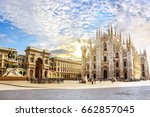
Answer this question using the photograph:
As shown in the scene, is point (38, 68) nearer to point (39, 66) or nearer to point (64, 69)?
point (39, 66)

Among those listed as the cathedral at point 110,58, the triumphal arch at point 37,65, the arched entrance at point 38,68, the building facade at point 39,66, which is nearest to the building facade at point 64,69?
the building facade at point 39,66

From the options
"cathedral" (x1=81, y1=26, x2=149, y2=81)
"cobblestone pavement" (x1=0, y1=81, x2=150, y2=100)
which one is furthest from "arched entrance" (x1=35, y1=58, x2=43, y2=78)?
"cobblestone pavement" (x1=0, y1=81, x2=150, y2=100)

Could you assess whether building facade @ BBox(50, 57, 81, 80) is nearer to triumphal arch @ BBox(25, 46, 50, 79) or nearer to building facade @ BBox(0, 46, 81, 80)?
building facade @ BBox(0, 46, 81, 80)

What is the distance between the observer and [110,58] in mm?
26625

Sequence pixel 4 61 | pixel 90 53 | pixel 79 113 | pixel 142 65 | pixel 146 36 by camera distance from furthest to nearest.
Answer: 1. pixel 142 65
2. pixel 90 53
3. pixel 4 61
4. pixel 146 36
5. pixel 79 113

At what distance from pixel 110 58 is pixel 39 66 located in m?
8.86

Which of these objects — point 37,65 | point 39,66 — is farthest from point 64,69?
point 37,65

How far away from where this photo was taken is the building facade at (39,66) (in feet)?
61.9

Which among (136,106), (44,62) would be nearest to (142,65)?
(44,62)

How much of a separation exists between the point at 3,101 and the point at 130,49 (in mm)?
22036

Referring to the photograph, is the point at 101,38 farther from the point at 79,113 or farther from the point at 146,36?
the point at 79,113

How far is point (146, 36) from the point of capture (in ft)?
41.4

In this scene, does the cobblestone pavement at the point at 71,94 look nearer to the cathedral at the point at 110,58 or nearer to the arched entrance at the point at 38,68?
the arched entrance at the point at 38,68

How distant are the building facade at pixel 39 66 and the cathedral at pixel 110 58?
438cm
